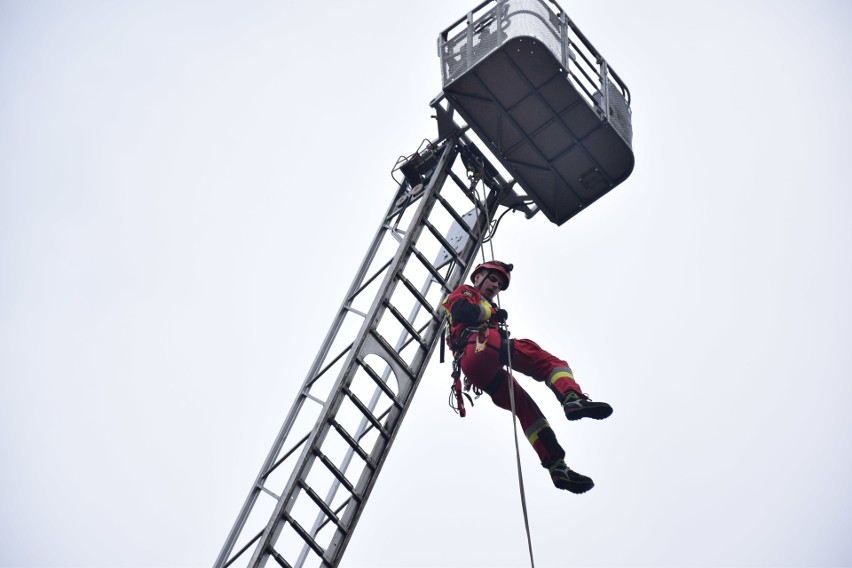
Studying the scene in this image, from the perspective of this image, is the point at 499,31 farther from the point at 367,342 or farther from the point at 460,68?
the point at 367,342

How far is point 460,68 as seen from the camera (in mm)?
10797

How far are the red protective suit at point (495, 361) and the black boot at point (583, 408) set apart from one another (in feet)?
1.35

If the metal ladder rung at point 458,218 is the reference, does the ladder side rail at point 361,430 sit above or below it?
below

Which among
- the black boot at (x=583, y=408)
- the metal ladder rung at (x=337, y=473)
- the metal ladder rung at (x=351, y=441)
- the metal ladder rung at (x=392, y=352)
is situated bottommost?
the metal ladder rung at (x=337, y=473)

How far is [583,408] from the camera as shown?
924 centimetres

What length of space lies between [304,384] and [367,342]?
30.1 inches

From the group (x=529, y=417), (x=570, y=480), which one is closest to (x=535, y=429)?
(x=529, y=417)

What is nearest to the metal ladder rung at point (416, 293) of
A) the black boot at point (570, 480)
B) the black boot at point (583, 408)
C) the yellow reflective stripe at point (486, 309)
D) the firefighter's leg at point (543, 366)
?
the yellow reflective stripe at point (486, 309)

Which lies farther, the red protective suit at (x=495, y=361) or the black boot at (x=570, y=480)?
the red protective suit at (x=495, y=361)

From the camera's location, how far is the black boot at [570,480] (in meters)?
9.50

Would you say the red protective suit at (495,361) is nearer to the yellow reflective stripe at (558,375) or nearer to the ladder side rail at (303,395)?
the yellow reflective stripe at (558,375)

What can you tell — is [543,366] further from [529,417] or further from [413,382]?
[413,382]

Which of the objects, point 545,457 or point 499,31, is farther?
point 499,31

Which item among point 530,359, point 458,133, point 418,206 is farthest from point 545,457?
point 458,133
